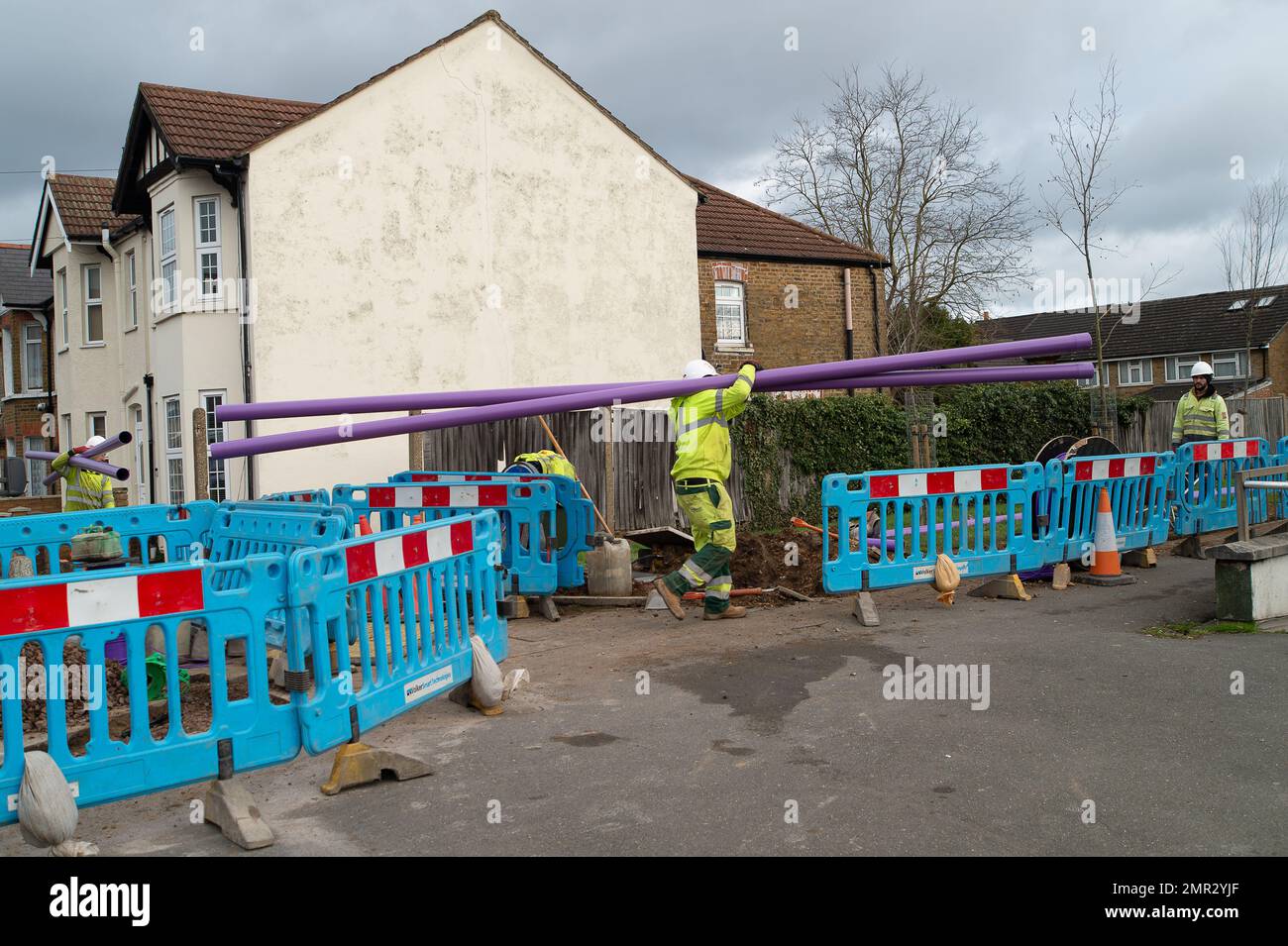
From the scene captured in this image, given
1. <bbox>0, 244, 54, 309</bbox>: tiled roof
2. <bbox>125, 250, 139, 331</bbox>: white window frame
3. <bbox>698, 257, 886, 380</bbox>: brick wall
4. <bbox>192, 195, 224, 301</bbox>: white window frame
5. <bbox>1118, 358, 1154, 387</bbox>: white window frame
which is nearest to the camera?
<bbox>192, 195, 224, 301</bbox>: white window frame

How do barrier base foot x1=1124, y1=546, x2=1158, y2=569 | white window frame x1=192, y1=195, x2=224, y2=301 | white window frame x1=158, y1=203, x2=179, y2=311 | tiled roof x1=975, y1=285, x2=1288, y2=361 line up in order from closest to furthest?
barrier base foot x1=1124, y1=546, x2=1158, y2=569 → white window frame x1=192, y1=195, x2=224, y2=301 → white window frame x1=158, y1=203, x2=179, y2=311 → tiled roof x1=975, y1=285, x2=1288, y2=361

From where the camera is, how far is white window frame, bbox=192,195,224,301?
18.1 metres

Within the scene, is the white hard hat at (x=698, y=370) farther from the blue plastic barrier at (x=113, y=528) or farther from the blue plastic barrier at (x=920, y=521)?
the blue plastic barrier at (x=113, y=528)

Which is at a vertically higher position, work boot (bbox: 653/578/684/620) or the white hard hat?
the white hard hat

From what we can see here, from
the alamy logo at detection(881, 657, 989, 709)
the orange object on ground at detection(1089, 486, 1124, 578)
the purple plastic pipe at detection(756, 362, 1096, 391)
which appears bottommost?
the alamy logo at detection(881, 657, 989, 709)

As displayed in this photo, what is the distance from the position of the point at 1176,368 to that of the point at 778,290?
33786 mm

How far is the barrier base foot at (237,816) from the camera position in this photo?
439 cm

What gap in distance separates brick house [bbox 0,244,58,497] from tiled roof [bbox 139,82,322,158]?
16.8m

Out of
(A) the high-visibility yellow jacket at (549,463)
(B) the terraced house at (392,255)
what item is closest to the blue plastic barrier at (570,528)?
(A) the high-visibility yellow jacket at (549,463)

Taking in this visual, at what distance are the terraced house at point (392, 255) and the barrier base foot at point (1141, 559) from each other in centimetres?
1169

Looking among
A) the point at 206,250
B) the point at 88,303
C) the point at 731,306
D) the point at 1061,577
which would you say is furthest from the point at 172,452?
the point at 1061,577

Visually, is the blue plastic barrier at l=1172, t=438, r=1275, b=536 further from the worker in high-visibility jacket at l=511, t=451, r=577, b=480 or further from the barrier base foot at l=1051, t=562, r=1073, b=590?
the worker in high-visibility jacket at l=511, t=451, r=577, b=480

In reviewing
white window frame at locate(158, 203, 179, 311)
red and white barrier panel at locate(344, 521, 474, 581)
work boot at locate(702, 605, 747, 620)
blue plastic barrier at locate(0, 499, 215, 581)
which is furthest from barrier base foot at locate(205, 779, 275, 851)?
white window frame at locate(158, 203, 179, 311)
